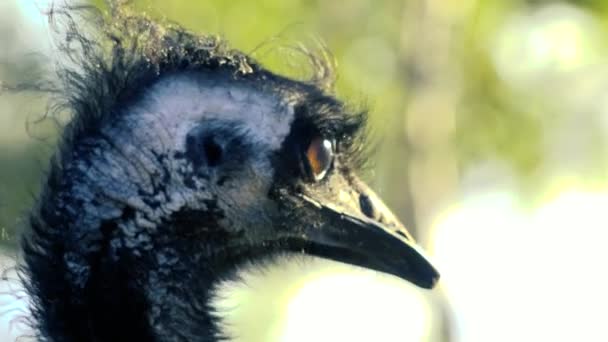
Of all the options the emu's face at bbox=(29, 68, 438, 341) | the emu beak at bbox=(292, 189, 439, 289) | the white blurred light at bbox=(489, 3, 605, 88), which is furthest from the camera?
the white blurred light at bbox=(489, 3, 605, 88)

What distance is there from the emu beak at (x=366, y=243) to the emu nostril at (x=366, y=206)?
27mm

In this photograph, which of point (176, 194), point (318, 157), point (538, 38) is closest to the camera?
point (176, 194)

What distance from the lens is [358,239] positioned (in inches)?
131

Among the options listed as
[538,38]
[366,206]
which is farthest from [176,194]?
[538,38]

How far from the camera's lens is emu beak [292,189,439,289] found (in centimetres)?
331

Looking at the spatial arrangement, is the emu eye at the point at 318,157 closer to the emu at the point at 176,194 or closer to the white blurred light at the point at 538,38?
the emu at the point at 176,194

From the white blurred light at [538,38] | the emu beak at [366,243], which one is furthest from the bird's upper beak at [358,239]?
the white blurred light at [538,38]

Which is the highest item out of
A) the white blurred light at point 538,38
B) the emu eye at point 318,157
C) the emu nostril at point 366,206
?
the white blurred light at point 538,38

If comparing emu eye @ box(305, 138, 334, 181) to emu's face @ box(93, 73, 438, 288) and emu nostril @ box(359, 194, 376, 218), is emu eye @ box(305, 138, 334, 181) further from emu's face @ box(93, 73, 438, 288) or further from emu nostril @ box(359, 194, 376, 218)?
emu nostril @ box(359, 194, 376, 218)

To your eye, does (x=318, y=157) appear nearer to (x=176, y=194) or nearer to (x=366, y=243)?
(x=366, y=243)

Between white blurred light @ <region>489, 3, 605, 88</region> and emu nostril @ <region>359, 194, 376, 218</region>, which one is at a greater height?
white blurred light @ <region>489, 3, 605, 88</region>

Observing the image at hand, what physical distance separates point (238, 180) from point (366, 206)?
1.07 ft

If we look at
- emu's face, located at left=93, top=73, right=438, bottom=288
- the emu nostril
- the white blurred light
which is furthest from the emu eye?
the white blurred light

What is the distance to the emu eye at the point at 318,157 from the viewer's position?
3.34 m
